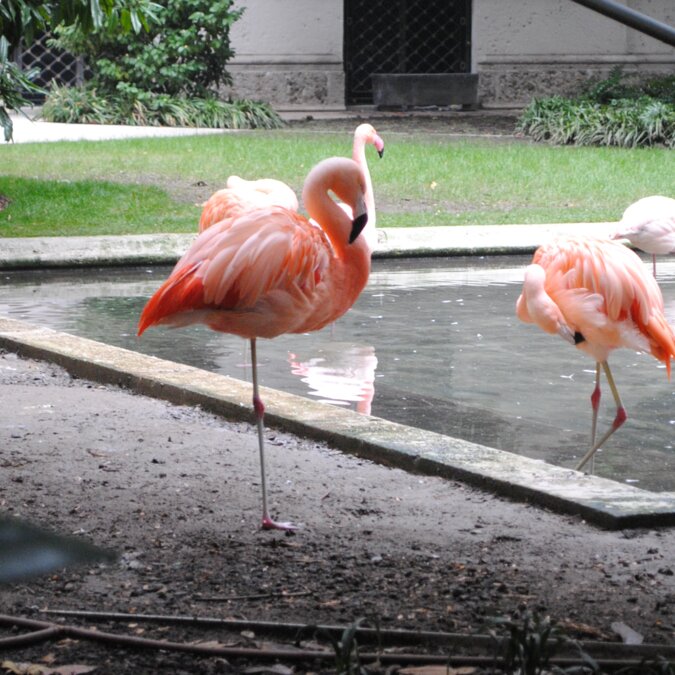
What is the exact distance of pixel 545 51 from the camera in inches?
1155

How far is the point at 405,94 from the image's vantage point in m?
27.8

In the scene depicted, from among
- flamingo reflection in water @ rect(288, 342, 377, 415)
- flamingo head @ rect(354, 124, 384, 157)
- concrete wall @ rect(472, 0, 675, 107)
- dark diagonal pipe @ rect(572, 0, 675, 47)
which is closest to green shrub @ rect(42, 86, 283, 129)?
concrete wall @ rect(472, 0, 675, 107)

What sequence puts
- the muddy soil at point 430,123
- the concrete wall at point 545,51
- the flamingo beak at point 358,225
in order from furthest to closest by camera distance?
the concrete wall at point 545,51, the muddy soil at point 430,123, the flamingo beak at point 358,225

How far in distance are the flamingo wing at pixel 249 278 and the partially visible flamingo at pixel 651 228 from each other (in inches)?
241

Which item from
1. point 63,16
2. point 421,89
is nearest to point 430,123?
point 421,89

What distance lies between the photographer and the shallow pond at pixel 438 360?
606 cm

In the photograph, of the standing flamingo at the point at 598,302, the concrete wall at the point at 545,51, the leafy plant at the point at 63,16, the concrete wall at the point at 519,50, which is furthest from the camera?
the concrete wall at the point at 545,51

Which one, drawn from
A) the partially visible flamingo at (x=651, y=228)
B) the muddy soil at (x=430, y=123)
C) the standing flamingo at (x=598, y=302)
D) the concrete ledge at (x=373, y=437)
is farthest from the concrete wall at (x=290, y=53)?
the standing flamingo at (x=598, y=302)

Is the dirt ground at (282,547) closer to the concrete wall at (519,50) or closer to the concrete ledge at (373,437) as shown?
the concrete ledge at (373,437)

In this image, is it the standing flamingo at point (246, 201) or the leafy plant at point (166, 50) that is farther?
the leafy plant at point (166, 50)

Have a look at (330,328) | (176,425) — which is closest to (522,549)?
(176,425)

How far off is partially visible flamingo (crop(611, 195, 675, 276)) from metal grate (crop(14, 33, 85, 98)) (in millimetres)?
19534

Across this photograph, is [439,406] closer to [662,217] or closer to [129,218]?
[662,217]

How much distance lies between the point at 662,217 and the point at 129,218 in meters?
5.36
